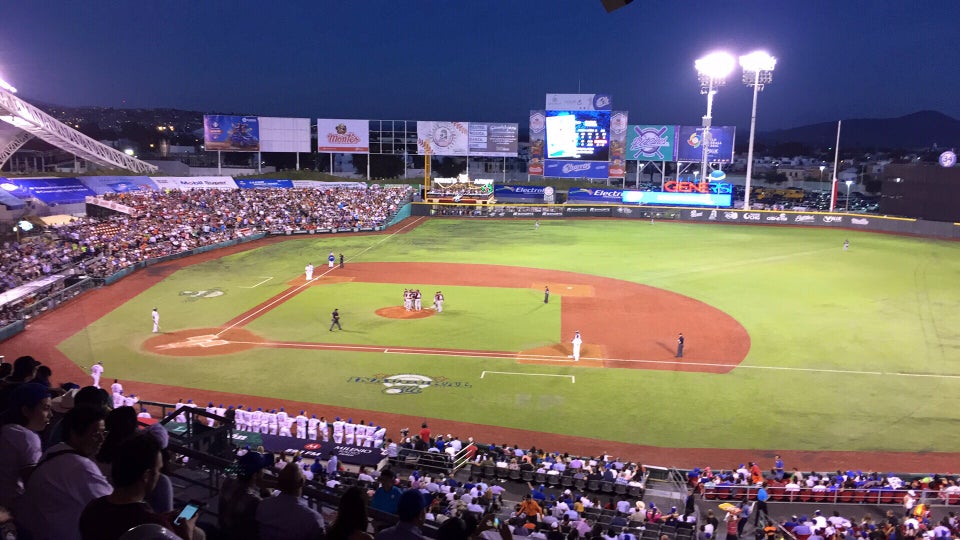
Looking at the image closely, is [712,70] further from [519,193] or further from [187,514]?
[187,514]

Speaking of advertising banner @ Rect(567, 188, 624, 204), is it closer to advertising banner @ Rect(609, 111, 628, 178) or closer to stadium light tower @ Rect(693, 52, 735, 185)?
advertising banner @ Rect(609, 111, 628, 178)

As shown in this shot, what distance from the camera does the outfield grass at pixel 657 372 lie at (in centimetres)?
2050

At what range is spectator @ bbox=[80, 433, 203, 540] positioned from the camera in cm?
345

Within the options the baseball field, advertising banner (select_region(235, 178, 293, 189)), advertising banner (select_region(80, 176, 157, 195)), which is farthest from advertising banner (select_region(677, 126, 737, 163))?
advertising banner (select_region(80, 176, 157, 195))

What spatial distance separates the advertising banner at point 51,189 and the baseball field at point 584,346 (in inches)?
451

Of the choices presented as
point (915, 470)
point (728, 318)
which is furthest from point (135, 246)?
point (915, 470)

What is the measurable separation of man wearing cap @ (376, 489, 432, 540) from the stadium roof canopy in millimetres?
50274

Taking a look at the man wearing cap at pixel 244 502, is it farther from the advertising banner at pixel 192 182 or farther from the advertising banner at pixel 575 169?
the advertising banner at pixel 575 169

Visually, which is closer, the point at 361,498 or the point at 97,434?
the point at 361,498

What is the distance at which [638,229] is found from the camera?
6538 cm

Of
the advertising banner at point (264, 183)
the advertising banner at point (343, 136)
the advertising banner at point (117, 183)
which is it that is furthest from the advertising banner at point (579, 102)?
the advertising banner at point (117, 183)

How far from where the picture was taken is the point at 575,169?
76.6 m

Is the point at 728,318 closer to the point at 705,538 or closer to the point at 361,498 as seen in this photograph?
the point at 705,538

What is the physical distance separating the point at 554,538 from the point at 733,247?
161ft
